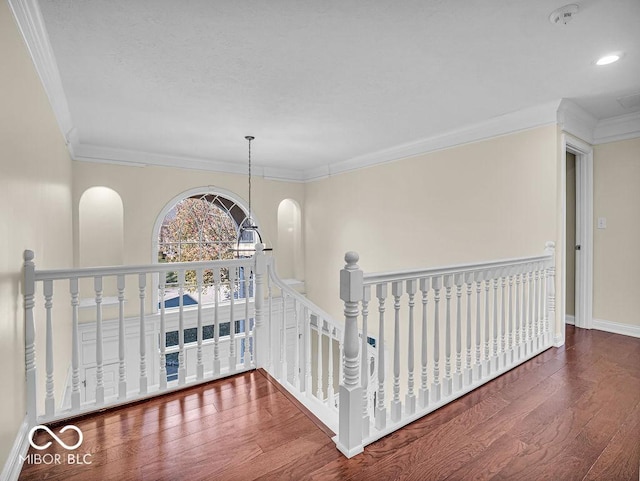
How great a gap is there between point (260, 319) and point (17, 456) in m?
1.54

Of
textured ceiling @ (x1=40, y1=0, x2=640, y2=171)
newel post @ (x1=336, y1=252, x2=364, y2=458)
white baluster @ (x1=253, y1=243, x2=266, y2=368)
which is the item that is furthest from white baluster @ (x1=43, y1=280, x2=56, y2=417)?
newel post @ (x1=336, y1=252, x2=364, y2=458)

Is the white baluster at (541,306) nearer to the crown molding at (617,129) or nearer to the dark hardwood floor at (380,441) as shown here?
the dark hardwood floor at (380,441)

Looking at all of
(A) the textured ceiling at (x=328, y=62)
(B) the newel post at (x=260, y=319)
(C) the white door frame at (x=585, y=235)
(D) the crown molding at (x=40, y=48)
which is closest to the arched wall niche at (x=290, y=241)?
(A) the textured ceiling at (x=328, y=62)

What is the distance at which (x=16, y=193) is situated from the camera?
1.74 metres

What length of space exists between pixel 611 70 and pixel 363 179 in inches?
121

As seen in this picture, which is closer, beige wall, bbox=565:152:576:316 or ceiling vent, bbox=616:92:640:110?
ceiling vent, bbox=616:92:640:110

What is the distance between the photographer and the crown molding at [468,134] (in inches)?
124

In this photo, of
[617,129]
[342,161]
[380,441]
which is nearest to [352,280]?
[380,441]

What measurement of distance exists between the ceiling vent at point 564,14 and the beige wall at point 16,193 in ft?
8.95

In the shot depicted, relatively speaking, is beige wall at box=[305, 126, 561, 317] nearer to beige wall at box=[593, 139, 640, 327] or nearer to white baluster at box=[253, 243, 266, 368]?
beige wall at box=[593, 139, 640, 327]

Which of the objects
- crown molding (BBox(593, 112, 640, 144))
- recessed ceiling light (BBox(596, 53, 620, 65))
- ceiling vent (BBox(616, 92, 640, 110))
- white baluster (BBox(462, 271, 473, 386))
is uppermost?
recessed ceiling light (BBox(596, 53, 620, 65))

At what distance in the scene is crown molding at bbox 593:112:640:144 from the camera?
3326 millimetres

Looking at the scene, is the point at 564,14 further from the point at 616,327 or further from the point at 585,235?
the point at 616,327

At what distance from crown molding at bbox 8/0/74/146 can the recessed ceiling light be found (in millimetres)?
3480
